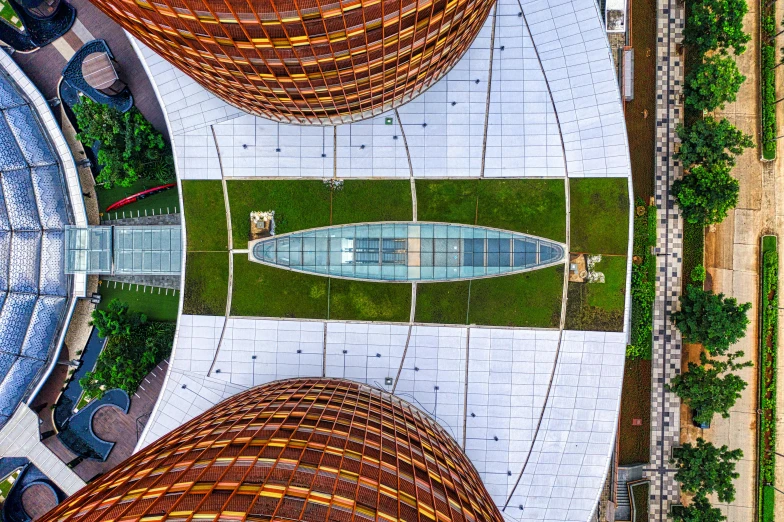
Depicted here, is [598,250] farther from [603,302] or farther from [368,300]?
[368,300]

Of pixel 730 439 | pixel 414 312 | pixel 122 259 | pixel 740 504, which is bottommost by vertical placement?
pixel 740 504

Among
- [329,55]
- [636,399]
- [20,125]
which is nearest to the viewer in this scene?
[329,55]

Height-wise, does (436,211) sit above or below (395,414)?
above

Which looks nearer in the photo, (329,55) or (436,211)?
(329,55)

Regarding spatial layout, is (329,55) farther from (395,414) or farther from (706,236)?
(706,236)

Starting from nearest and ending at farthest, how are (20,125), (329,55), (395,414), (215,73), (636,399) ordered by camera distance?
(329,55) → (215,73) → (395,414) → (20,125) → (636,399)

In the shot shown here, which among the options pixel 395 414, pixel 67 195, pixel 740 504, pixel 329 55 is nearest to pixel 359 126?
pixel 329 55

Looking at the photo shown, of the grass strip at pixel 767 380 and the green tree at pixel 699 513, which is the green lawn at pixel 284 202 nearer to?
the green tree at pixel 699 513
